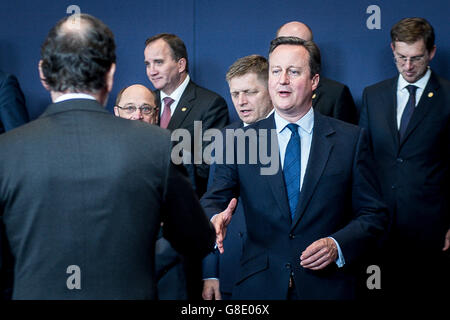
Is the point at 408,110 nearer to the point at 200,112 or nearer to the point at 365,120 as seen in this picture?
the point at 365,120

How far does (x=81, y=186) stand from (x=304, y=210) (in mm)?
993

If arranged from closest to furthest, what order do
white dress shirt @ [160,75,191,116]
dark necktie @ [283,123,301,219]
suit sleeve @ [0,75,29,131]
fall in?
dark necktie @ [283,123,301,219]
suit sleeve @ [0,75,29,131]
white dress shirt @ [160,75,191,116]

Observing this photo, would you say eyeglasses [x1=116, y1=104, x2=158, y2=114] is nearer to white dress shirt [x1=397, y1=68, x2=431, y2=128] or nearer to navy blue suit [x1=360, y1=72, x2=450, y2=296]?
navy blue suit [x1=360, y1=72, x2=450, y2=296]

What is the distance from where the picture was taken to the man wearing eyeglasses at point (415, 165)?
11.8 ft

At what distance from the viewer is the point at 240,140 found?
2408 millimetres

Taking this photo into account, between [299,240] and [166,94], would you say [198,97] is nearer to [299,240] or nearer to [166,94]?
[166,94]

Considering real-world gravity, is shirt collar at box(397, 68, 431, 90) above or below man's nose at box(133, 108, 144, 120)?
above

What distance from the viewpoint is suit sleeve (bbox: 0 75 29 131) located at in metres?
3.58

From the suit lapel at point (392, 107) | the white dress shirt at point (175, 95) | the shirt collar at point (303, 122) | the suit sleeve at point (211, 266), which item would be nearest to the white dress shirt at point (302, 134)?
the shirt collar at point (303, 122)

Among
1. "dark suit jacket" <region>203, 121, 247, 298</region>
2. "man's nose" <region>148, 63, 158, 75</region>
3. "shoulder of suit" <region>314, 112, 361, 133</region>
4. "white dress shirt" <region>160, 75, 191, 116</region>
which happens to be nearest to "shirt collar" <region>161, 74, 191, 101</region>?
"white dress shirt" <region>160, 75, 191, 116</region>

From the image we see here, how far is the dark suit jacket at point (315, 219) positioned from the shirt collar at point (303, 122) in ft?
0.22

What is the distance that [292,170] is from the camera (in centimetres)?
235

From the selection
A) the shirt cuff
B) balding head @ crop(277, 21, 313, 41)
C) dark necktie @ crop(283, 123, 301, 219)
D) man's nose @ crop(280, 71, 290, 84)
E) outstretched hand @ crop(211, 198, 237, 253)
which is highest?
balding head @ crop(277, 21, 313, 41)
